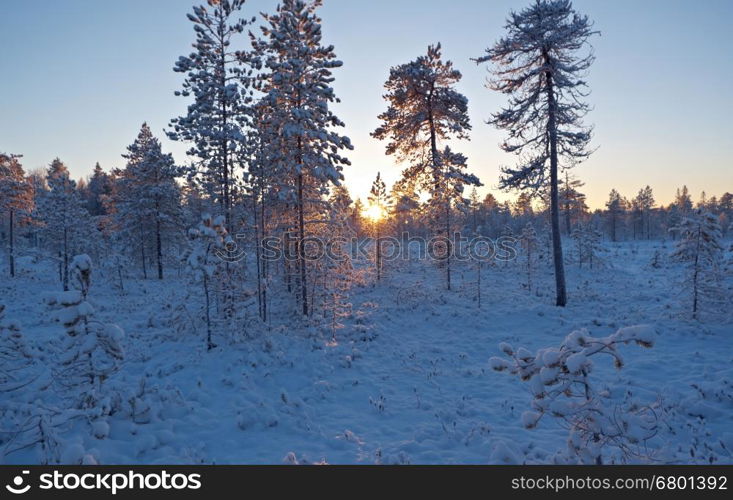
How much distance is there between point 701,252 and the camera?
44.3ft

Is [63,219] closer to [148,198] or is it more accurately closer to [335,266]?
[148,198]

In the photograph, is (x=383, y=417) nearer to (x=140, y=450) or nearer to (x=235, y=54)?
(x=140, y=450)

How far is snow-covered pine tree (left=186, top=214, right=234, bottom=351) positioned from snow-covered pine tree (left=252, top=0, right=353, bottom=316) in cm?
424

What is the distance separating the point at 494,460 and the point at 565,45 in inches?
707

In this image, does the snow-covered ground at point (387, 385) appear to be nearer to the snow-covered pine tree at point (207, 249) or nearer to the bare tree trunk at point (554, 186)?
the bare tree trunk at point (554, 186)

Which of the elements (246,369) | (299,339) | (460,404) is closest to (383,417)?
(460,404)

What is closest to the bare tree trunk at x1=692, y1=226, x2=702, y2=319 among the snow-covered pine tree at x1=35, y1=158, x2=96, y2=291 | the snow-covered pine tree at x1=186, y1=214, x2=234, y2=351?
the snow-covered pine tree at x1=186, y1=214, x2=234, y2=351

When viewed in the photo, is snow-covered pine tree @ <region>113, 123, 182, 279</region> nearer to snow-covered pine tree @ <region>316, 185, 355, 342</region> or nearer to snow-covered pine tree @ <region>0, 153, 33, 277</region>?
snow-covered pine tree @ <region>0, 153, 33, 277</region>

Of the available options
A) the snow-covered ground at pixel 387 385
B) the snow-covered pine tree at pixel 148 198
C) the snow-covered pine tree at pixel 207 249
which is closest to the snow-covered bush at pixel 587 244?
the snow-covered ground at pixel 387 385

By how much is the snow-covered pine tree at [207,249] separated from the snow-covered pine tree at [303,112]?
Answer: 424 cm

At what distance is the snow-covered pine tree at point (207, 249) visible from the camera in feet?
37.7

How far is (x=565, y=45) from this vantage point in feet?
54.0
